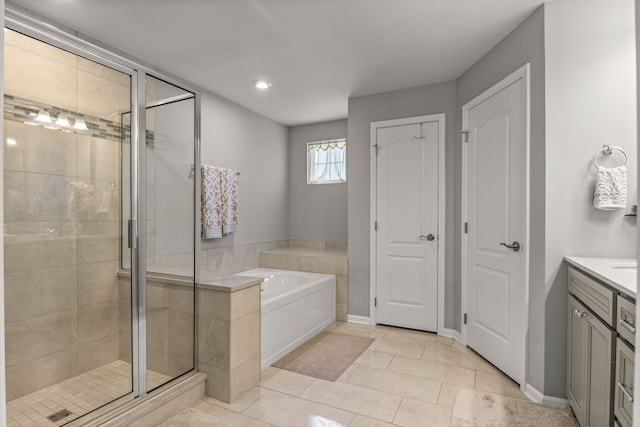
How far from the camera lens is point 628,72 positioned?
200cm

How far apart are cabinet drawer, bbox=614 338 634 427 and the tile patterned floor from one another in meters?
0.77

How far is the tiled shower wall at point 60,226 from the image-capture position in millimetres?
1946

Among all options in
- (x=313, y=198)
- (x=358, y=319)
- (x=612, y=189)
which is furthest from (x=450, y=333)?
(x=313, y=198)

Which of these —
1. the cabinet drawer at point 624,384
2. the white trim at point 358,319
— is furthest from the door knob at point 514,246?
the white trim at point 358,319

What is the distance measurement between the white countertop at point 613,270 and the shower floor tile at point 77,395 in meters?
2.40

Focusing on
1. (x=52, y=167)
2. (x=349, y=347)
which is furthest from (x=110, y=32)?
(x=349, y=347)

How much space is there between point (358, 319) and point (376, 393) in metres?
1.43

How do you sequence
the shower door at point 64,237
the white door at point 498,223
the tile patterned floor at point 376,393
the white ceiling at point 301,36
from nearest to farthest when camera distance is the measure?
1. the shower door at point 64,237
2. the tile patterned floor at point 376,393
3. the white ceiling at point 301,36
4. the white door at point 498,223

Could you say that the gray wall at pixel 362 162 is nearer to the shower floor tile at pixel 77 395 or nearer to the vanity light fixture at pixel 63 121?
the shower floor tile at pixel 77 395

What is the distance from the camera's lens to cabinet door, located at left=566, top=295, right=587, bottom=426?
5.78ft

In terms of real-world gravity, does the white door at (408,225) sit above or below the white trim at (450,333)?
above

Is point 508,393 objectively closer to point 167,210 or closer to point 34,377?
point 167,210

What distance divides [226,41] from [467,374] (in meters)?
3.09

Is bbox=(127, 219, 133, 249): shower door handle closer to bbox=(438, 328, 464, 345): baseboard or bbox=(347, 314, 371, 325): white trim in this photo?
bbox=(347, 314, 371, 325): white trim
